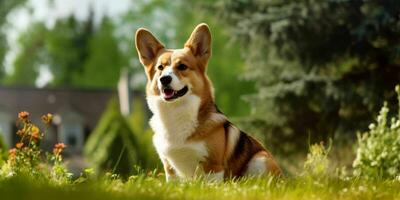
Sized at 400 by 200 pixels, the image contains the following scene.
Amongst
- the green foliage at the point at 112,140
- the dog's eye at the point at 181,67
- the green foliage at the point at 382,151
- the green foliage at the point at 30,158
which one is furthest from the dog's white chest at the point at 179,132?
the green foliage at the point at 112,140

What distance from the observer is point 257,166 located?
723 cm

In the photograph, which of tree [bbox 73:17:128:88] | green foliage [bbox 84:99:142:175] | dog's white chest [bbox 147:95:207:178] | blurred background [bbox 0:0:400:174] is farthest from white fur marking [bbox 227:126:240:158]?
tree [bbox 73:17:128:88]

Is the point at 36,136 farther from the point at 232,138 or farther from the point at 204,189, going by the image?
the point at 204,189

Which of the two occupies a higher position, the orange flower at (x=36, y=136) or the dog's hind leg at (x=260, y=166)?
the orange flower at (x=36, y=136)

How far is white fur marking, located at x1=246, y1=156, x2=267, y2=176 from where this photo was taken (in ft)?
23.7

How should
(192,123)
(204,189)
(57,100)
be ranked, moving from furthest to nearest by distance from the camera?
(57,100) → (192,123) → (204,189)

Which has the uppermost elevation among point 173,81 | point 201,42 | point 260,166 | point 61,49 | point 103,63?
point 201,42

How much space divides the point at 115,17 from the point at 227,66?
13.3 meters

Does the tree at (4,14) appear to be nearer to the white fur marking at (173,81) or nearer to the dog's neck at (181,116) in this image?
the dog's neck at (181,116)

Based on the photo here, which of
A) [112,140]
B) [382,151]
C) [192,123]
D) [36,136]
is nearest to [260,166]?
[192,123]

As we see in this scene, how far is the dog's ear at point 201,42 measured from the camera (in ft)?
24.1

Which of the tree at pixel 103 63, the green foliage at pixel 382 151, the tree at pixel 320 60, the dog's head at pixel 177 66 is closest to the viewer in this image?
the dog's head at pixel 177 66

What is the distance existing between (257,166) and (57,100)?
111 ft

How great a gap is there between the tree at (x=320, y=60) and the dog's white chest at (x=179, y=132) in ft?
27.6
